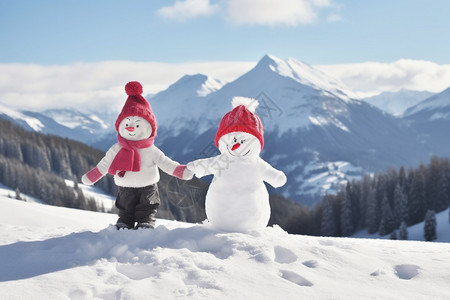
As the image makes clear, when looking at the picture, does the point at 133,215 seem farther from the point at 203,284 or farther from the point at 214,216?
the point at 203,284

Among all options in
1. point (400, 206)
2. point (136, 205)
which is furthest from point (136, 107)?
point (400, 206)

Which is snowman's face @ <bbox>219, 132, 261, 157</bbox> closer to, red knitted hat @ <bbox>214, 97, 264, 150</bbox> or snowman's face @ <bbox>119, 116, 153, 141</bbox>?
red knitted hat @ <bbox>214, 97, 264, 150</bbox>

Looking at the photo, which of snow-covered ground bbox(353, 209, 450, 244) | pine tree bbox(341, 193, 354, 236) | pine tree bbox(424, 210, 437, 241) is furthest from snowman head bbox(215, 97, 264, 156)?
pine tree bbox(341, 193, 354, 236)

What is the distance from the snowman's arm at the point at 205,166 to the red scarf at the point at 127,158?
0.71 m

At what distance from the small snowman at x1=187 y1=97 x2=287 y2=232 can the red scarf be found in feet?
2.57

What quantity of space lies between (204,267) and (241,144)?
6.63 ft

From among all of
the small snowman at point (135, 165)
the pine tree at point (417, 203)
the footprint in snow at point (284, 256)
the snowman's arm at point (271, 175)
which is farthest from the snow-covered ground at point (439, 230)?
the footprint in snow at point (284, 256)

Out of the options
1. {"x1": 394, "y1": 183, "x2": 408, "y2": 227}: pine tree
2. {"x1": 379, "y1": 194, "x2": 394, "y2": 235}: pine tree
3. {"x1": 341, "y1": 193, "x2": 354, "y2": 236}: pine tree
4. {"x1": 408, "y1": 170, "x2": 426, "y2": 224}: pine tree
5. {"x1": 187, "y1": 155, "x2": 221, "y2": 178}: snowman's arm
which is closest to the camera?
{"x1": 187, "y1": 155, "x2": 221, "y2": 178}: snowman's arm

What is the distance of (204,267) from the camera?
379 cm

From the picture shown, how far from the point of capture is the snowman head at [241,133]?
541cm

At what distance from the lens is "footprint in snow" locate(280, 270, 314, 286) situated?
3.64 meters

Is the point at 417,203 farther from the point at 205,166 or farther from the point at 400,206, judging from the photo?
the point at 205,166

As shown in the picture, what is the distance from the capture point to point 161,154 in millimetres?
5855

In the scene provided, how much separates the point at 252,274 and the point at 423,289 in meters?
1.50
